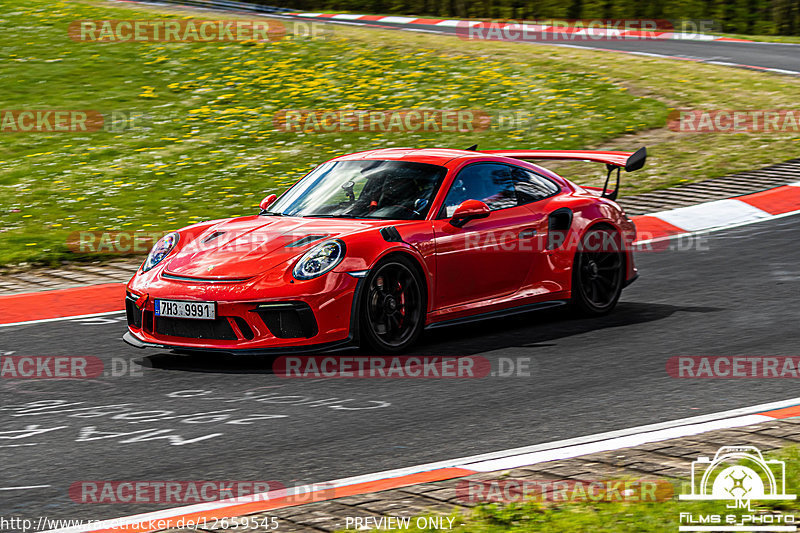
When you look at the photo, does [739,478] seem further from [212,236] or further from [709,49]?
[709,49]

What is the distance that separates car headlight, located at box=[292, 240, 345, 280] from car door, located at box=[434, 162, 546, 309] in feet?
2.66

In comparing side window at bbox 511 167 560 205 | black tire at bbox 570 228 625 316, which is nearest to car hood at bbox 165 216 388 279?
side window at bbox 511 167 560 205

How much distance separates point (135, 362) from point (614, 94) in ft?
42.6

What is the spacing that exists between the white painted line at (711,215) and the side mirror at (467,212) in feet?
15.4

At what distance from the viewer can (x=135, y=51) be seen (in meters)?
22.9

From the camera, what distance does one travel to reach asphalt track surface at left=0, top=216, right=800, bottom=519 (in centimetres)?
555

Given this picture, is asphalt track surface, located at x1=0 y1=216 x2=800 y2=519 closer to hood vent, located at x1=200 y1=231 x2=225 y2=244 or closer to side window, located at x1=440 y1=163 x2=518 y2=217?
hood vent, located at x1=200 y1=231 x2=225 y2=244

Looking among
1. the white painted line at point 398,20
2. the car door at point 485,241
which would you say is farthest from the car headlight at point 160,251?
the white painted line at point 398,20

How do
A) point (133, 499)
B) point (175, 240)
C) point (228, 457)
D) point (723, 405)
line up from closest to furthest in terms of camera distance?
point (133, 499)
point (228, 457)
point (723, 405)
point (175, 240)

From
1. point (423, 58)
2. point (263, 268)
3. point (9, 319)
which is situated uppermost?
point (423, 58)

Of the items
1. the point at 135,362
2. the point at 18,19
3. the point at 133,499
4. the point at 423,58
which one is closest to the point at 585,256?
the point at 135,362

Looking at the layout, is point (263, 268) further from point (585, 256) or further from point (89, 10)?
point (89, 10)

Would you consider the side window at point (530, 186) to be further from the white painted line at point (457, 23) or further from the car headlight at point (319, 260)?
the white painted line at point (457, 23)

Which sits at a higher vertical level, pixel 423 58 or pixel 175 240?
pixel 423 58
